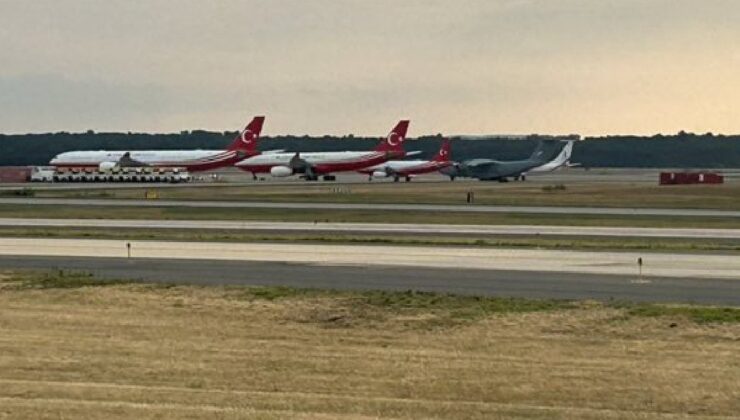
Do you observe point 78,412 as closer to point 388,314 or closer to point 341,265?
point 388,314

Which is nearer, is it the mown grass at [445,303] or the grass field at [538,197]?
the mown grass at [445,303]

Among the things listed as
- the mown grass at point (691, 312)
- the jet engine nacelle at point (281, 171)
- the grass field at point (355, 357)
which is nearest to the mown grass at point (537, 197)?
Result: the jet engine nacelle at point (281, 171)

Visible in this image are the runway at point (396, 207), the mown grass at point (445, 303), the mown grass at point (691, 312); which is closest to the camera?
the mown grass at point (691, 312)

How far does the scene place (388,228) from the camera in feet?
168

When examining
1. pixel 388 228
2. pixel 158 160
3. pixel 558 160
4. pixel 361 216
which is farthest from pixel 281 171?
pixel 388 228

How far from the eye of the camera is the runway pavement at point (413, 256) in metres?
32.1

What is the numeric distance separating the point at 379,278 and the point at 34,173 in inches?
4479

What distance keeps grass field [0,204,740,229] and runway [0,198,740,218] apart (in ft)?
8.53

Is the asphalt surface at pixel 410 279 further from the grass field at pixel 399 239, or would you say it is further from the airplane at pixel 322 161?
the airplane at pixel 322 161

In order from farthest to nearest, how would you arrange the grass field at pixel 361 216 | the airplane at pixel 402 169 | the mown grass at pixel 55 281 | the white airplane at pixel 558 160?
the white airplane at pixel 558 160, the airplane at pixel 402 169, the grass field at pixel 361 216, the mown grass at pixel 55 281

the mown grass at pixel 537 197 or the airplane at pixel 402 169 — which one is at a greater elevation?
the airplane at pixel 402 169

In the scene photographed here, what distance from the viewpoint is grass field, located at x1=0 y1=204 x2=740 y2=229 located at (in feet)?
183

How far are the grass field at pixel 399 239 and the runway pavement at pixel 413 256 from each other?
226 cm

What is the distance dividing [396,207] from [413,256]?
3208 centimetres
